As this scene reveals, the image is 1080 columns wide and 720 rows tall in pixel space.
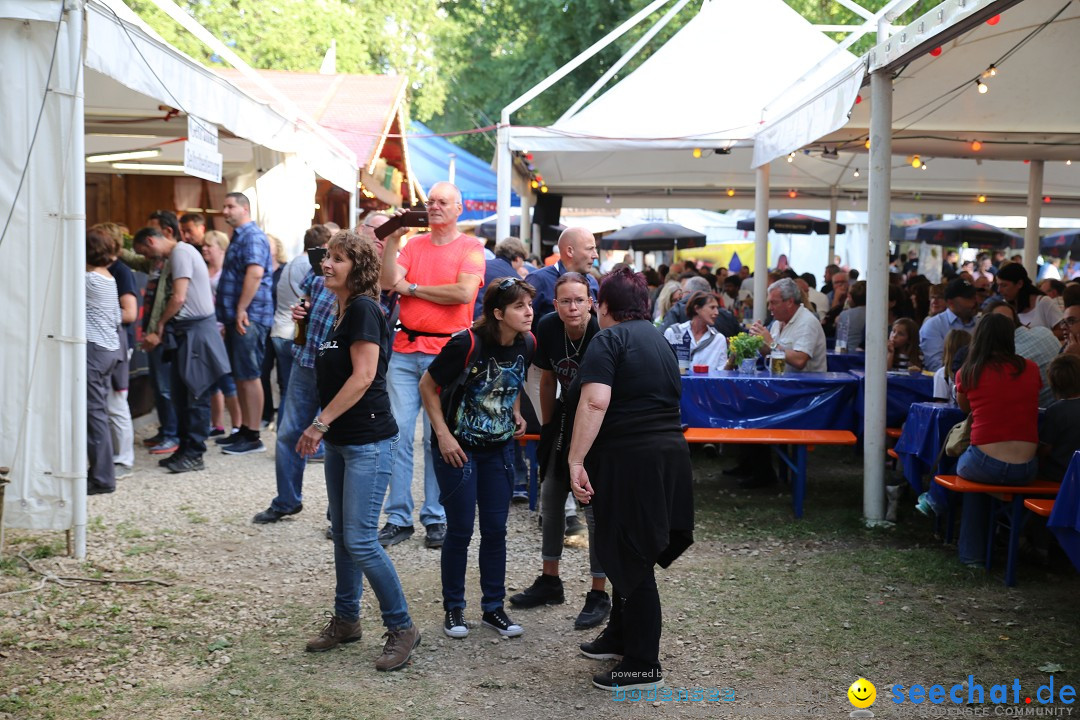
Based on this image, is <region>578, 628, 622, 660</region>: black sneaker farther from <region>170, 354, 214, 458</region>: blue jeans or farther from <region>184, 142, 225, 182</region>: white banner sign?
<region>170, 354, 214, 458</region>: blue jeans

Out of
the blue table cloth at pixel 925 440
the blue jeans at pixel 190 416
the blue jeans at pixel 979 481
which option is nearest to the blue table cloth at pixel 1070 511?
the blue jeans at pixel 979 481

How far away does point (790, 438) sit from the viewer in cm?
703

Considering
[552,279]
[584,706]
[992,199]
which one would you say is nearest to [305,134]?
[552,279]

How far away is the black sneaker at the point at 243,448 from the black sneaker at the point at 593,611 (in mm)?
4688

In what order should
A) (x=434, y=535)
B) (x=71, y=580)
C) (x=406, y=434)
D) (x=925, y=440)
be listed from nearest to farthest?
(x=71, y=580), (x=406, y=434), (x=434, y=535), (x=925, y=440)

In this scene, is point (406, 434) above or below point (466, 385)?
below

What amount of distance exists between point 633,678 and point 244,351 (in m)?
5.66

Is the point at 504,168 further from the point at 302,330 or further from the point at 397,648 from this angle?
the point at 397,648

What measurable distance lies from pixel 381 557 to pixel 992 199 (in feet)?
57.0

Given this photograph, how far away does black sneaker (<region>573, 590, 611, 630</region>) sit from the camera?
190 inches

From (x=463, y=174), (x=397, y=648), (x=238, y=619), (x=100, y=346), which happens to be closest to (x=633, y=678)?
(x=397, y=648)

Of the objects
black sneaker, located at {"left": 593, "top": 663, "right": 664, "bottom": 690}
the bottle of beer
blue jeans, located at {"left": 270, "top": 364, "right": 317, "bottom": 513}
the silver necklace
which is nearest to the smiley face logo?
black sneaker, located at {"left": 593, "top": 663, "right": 664, "bottom": 690}

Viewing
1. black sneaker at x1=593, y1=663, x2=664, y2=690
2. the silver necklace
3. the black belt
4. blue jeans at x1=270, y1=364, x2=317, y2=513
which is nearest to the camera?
black sneaker at x1=593, y1=663, x2=664, y2=690

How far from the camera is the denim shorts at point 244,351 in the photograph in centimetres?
878
